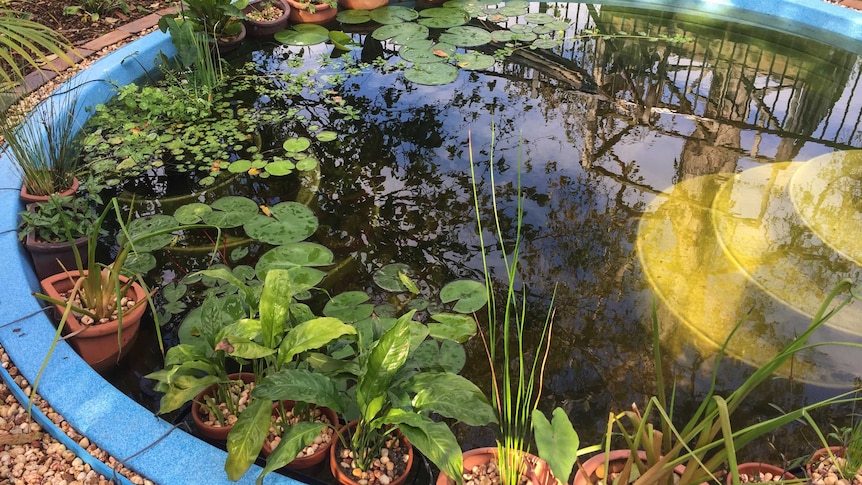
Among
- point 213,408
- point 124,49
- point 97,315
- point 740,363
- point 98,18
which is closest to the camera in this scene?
point 213,408

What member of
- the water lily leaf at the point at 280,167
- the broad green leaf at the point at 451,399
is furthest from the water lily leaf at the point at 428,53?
the broad green leaf at the point at 451,399

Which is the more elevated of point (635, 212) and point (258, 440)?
point (258, 440)

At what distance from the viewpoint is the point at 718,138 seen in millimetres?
3814

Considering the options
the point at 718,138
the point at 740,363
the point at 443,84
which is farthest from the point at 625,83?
the point at 740,363

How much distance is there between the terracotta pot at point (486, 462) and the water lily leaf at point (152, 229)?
174cm

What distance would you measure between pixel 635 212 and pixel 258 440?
2.25m

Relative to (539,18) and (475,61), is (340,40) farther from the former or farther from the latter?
Result: (539,18)

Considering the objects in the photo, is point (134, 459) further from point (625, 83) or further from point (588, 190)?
point (625, 83)

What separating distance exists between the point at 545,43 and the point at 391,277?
3.02 m

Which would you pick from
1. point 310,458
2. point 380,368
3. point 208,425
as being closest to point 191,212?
point 208,425

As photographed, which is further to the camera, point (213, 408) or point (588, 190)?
point (588, 190)

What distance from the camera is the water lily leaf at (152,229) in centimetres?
275

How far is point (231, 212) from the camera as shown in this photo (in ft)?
9.89

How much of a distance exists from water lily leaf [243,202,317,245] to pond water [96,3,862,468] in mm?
88
